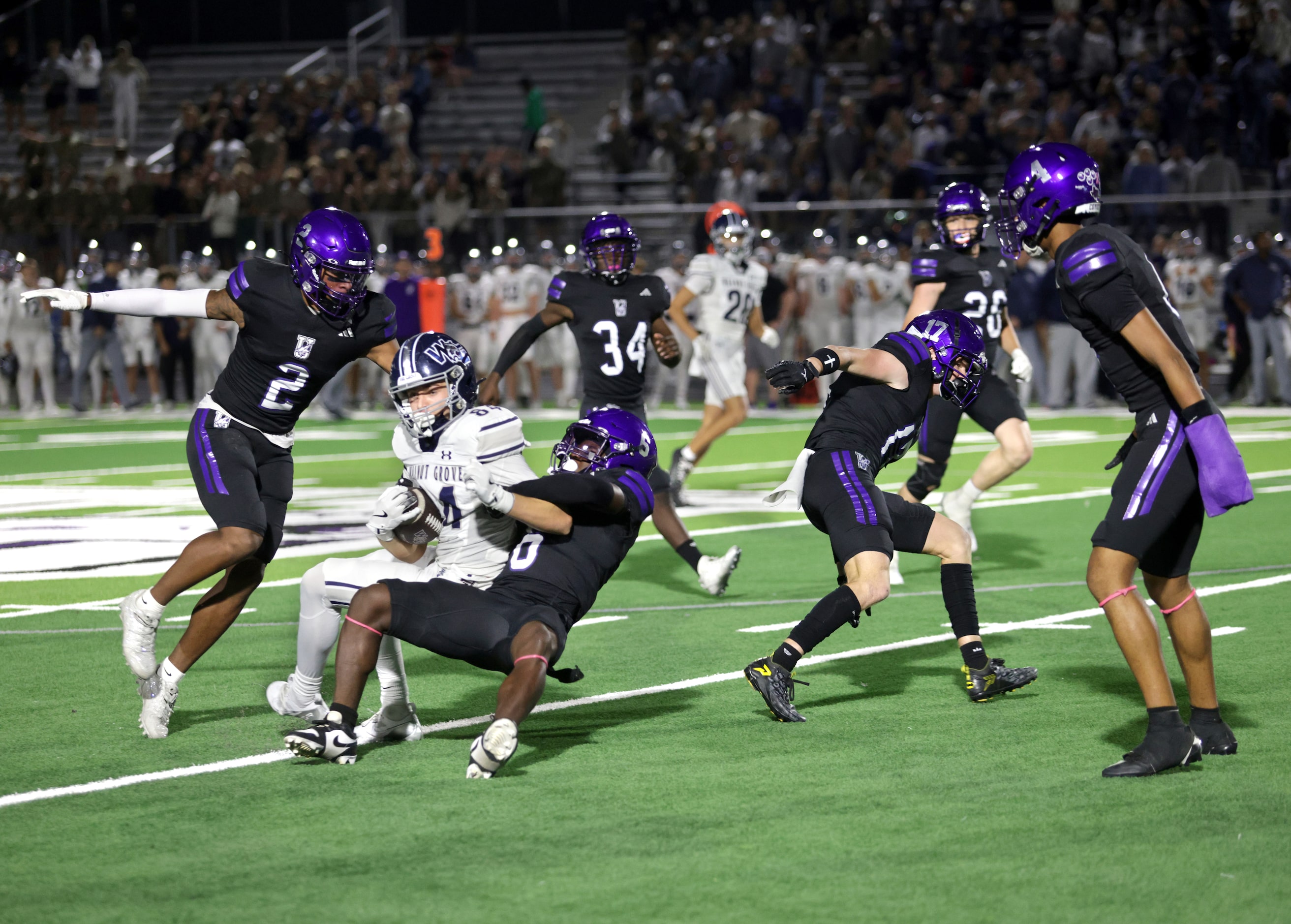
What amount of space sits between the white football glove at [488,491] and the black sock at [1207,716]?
2307mm

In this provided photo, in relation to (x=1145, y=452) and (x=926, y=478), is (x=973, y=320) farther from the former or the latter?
(x=1145, y=452)

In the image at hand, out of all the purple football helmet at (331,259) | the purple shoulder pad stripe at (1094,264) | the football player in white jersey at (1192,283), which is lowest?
the football player in white jersey at (1192,283)

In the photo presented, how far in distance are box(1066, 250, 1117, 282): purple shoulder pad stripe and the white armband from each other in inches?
124

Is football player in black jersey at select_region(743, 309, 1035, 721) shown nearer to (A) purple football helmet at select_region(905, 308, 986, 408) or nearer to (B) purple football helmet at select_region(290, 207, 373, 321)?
(A) purple football helmet at select_region(905, 308, 986, 408)

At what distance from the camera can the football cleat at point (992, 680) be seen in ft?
20.8

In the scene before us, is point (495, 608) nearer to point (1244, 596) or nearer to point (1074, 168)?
point (1074, 168)

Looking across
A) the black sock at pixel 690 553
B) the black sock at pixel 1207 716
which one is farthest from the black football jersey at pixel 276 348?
the black sock at pixel 1207 716

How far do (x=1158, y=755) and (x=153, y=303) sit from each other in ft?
12.7

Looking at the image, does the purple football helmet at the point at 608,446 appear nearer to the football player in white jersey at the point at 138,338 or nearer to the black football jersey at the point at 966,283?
the black football jersey at the point at 966,283

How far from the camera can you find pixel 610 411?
599 cm

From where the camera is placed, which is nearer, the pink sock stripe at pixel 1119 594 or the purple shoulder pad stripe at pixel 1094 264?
the purple shoulder pad stripe at pixel 1094 264

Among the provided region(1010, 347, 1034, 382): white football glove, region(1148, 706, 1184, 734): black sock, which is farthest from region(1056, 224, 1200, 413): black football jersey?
region(1010, 347, 1034, 382): white football glove

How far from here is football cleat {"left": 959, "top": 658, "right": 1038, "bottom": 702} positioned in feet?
20.8

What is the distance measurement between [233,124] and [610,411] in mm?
26143
